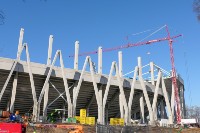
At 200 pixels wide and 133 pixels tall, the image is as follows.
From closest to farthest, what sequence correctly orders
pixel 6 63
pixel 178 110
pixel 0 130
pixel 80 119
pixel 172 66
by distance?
pixel 0 130, pixel 6 63, pixel 80 119, pixel 178 110, pixel 172 66

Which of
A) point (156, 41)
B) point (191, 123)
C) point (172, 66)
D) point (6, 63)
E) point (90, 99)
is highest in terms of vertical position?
point (156, 41)

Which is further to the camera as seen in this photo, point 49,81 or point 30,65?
point 49,81

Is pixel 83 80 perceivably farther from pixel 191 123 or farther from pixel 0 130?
pixel 0 130

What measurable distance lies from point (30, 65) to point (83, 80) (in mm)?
11146

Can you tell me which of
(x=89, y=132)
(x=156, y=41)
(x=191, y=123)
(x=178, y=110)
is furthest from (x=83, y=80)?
(x=156, y=41)

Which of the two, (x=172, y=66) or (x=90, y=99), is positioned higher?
(x=172, y=66)

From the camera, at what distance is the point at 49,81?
48.1 m

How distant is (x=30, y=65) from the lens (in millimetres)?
44188

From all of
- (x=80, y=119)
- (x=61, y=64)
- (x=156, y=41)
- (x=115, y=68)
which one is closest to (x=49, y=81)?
(x=61, y=64)

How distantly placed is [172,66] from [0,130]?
7133 centimetres

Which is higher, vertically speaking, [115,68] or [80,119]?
[115,68]

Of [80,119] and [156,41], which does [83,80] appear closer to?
[80,119]

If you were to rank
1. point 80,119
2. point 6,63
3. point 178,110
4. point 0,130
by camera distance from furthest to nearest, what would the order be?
point 178,110 < point 80,119 < point 6,63 < point 0,130

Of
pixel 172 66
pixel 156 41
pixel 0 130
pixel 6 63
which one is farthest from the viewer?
pixel 156 41
